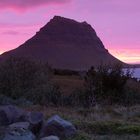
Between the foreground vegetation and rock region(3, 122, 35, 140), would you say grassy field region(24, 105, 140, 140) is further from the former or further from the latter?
rock region(3, 122, 35, 140)

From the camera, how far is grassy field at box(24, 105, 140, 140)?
12508 mm

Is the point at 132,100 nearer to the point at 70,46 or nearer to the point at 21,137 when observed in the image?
the point at 21,137

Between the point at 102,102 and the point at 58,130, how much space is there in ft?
26.8

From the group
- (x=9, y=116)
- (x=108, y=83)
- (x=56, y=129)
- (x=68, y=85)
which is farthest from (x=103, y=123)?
(x=68, y=85)

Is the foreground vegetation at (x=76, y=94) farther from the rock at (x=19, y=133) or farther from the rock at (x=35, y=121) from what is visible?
the rock at (x=19, y=133)

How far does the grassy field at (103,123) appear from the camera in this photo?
1251cm

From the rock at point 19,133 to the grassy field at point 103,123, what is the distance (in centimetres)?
108

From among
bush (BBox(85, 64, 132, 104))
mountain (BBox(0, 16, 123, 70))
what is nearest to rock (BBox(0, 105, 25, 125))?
bush (BBox(85, 64, 132, 104))

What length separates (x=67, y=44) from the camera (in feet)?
452

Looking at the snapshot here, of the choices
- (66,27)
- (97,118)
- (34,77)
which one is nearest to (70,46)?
(66,27)

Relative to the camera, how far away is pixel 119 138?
485 inches

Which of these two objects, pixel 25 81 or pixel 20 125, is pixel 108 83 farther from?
pixel 20 125

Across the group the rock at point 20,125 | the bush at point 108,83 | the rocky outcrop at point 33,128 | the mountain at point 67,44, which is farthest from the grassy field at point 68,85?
the mountain at point 67,44

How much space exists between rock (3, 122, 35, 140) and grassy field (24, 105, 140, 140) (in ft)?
3.53
